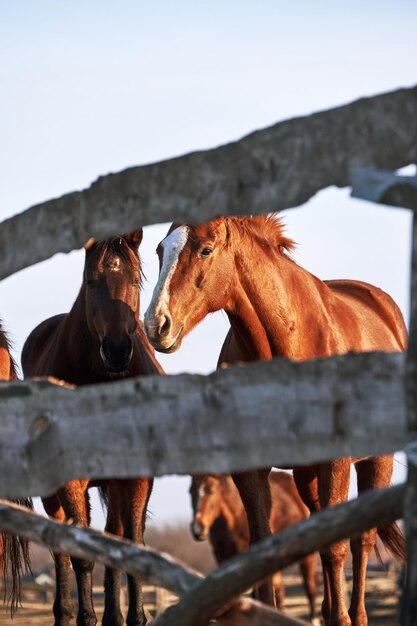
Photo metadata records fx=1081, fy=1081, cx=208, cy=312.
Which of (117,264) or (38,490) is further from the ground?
(117,264)

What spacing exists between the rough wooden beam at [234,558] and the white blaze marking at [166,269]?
3.01m

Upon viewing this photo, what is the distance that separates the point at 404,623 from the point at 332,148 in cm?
105

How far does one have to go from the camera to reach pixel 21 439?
283 centimetres

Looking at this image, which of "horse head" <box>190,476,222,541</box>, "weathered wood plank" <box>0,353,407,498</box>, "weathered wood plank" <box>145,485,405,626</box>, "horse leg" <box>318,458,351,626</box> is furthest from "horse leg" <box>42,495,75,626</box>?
"horse head" <box>190,476,222,541</box>

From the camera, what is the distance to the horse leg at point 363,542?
676cm

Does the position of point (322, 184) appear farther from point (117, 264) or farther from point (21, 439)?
point (117, 264)

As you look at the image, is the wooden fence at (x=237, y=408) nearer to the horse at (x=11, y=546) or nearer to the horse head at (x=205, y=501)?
the horse at (x=11, y=546)

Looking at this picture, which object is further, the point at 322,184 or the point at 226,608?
the point at 226,608

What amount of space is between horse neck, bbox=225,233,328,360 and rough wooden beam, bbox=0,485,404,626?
3.42 metres

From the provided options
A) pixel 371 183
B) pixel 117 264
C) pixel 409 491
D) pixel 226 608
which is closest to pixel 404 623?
pixel 409 491

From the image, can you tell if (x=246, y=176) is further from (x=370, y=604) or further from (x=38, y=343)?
(x=370, y=604)

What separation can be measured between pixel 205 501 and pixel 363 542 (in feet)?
23.8

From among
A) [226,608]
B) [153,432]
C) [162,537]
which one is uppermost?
[153,432]

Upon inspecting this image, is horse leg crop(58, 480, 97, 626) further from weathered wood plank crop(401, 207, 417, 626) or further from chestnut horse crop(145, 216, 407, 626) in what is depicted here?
weathered wood plank crop(401, 207, 417, 626)
